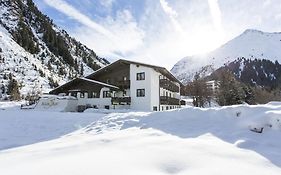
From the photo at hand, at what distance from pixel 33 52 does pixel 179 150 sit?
110118 millimetres

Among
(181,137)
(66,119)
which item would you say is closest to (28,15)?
(66,119)

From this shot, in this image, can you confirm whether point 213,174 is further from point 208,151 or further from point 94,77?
point 94,77

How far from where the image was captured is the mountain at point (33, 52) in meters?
85.6

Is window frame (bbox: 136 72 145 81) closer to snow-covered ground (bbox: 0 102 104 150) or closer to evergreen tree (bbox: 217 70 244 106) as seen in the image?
evergreen tree (bbox: 217 70 244 106)

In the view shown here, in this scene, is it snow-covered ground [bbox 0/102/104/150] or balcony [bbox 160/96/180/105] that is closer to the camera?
snow-covered ground [bbox 0/102/104/150]

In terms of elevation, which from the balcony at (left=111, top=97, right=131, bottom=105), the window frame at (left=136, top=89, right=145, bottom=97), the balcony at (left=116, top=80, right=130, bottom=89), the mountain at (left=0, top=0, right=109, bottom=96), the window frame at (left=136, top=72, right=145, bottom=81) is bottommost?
the balcony at (left=111, top=97, right=131, bottom=105)

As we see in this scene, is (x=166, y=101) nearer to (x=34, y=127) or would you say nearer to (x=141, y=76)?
(x=141, y=76)

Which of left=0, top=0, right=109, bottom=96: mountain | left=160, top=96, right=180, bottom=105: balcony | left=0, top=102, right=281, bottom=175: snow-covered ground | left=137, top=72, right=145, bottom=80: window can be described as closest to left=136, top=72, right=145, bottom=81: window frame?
left=137, top=72, right=145, bottom=80: window

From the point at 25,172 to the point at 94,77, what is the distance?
39442mm

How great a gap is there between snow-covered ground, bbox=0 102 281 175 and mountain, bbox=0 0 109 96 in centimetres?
6614

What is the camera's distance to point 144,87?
4169cm

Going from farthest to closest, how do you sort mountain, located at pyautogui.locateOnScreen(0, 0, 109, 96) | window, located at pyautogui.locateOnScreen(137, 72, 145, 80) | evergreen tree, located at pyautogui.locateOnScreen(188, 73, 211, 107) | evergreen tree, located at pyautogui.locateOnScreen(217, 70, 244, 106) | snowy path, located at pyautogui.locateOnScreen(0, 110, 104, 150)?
mountain, located at pyautogui.locateOnScreen(0, 0, 109, 96) → evergreen tree, located at pyautogui.locateOnScreen(188, 73, 211, 107) → evergreen tree, located at pyautogui.locateOnScreen(217, 70, 244, 106) → window, located at pyautogui.locateOnScreen(137, 72, 145, 80) → snowy path, located at pyautogui.locateOnScreen(0, 110, 104, 150)

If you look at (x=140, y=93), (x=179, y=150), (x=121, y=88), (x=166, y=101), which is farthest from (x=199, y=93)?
(x=179, y=150)

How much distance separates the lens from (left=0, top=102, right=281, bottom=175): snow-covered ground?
682 centimetres
